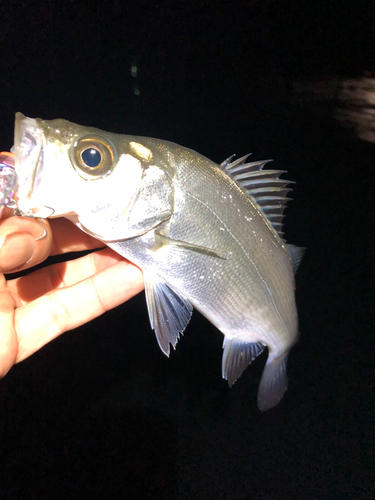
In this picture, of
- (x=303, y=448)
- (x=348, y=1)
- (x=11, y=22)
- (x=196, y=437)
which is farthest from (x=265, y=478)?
(x=348, y=1)

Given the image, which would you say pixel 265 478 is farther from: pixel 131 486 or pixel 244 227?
pixel 244 227

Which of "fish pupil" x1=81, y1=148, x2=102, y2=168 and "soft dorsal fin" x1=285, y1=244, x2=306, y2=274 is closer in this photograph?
"fish pupil" x1=81, y1=148, x2=102, y2=168

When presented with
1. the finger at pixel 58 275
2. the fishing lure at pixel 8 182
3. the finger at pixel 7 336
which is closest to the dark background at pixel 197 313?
the finger at pixel 58 275

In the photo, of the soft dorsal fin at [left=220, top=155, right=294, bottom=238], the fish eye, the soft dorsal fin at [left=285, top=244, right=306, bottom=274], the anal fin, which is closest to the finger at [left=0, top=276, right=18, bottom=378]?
the fish eye

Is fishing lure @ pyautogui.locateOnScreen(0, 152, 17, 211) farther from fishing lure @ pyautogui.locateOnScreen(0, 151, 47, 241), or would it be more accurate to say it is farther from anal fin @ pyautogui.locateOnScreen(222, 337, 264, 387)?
anal fin @ pyautogui.locateOnScreen(222, 337, 264, 387)

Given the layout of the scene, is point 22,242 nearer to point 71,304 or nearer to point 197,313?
point 71,304

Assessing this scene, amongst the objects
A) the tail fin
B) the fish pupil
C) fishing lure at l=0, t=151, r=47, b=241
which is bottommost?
the tail fin

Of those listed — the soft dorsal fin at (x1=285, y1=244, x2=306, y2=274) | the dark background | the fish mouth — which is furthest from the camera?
the dark background

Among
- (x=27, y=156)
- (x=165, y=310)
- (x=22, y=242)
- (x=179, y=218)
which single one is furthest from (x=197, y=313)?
(x=27, y=156)
